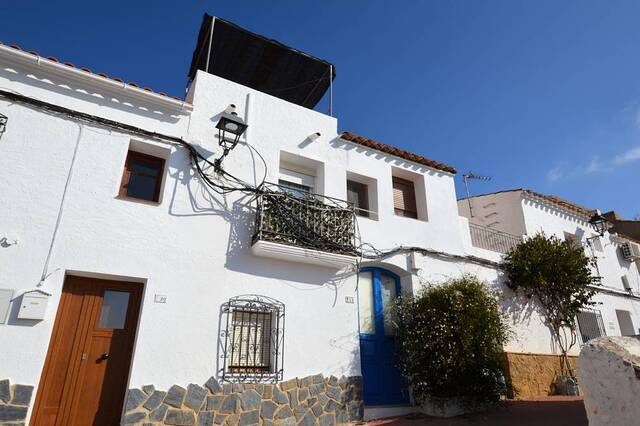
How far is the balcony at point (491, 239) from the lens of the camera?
11.2 meters

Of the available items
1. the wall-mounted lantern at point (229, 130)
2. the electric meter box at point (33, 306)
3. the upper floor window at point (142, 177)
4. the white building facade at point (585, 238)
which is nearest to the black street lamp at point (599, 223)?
the white building facade at point (585, 238)

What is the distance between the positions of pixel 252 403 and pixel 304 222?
10.6ft

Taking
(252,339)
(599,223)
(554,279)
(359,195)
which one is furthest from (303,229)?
(599,223)

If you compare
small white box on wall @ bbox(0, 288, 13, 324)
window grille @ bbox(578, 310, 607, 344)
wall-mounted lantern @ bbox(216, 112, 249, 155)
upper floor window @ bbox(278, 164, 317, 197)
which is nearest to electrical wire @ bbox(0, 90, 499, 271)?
wall-mounted lantern @ bbox(216, 112, 249, 155)

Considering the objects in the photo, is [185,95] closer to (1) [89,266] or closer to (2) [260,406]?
(1) [89,266]

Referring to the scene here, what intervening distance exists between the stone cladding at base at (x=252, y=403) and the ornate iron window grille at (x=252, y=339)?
0.63ft

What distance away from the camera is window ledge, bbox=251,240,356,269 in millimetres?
7227

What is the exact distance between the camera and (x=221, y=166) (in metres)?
7.79

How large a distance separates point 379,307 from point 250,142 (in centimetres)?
436

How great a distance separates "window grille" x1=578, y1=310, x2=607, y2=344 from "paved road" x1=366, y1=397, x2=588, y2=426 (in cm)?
468

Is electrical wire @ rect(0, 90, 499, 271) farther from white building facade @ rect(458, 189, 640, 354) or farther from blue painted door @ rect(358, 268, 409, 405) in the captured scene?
white building facade @ rect(458, 189, 640, 354)

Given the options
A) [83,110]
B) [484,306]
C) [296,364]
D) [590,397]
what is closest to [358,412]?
[296,364]

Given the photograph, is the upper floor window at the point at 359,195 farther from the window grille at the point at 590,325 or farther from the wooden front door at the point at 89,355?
the window grille at the point at 590,325

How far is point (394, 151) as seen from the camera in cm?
1026
